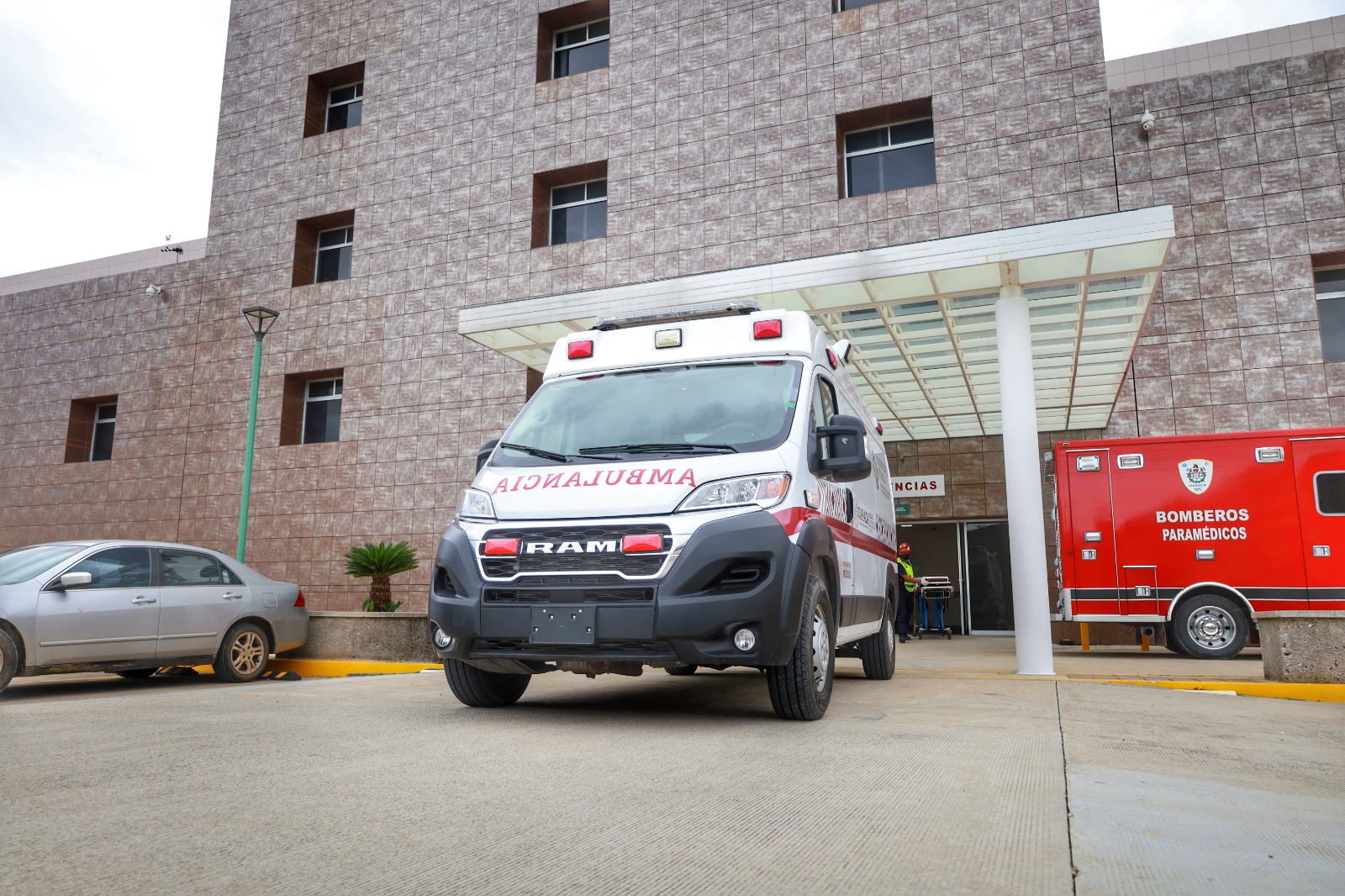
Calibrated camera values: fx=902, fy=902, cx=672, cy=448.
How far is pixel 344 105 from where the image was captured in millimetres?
23391

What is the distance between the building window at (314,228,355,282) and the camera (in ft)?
73.2

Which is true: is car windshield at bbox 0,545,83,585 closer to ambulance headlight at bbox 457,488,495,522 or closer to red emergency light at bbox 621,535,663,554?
ambulance headlight at bbox 457,488,495,522

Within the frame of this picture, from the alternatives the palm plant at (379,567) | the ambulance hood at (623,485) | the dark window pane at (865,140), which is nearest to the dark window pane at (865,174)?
the dark window pane at (865,140)

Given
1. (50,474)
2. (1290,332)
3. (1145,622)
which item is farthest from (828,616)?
(50,474)

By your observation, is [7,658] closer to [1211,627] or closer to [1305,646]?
[1305,646]

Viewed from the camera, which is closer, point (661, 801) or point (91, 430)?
point (661, 801)

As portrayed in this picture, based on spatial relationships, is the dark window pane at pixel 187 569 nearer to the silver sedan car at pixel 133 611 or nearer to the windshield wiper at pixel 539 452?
the silver sedan car at pixel 133 611

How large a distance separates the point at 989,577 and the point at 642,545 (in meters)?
15.3

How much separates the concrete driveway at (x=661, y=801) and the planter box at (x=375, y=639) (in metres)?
4.76

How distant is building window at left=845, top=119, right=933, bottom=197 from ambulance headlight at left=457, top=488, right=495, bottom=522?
1406cm

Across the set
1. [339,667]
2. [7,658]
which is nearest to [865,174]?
[339,667]

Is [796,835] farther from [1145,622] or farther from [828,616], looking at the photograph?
[1145,622]

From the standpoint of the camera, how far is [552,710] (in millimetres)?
5793

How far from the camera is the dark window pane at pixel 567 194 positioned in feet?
66.5
